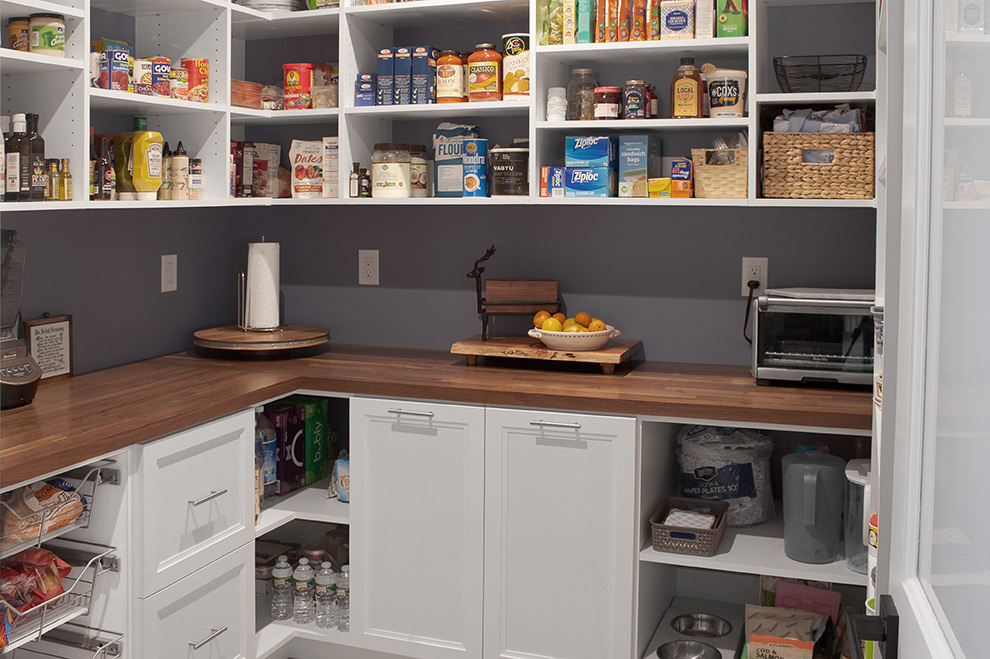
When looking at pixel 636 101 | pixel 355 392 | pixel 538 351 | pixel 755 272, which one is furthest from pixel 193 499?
pixel 755 272

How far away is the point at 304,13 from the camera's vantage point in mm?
3023

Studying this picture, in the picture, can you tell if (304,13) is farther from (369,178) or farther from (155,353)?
(155,353)

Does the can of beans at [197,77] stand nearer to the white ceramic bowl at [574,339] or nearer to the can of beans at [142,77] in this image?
the can of beans at [142,77]

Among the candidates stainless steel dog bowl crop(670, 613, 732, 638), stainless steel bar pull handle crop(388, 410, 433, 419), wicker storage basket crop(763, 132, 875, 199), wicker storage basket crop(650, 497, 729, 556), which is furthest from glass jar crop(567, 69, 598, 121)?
stainless steel dog bowl crop(670, 613, 732, 638)

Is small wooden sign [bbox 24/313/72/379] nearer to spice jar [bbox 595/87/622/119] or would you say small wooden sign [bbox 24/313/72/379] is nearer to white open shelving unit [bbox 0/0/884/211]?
white open shelving unit [bbox 0/0/884/211]

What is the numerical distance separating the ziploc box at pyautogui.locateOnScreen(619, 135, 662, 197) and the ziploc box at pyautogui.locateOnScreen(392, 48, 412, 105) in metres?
0.68

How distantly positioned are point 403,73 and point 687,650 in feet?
6.12

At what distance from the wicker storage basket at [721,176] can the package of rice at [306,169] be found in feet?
3.87

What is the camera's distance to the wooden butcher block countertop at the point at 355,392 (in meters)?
2.09

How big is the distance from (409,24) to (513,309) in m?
0.99

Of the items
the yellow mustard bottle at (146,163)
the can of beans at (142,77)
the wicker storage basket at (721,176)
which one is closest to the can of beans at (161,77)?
the can of beans at (142,77)

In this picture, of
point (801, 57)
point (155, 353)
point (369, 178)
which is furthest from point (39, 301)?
point (801, 57)

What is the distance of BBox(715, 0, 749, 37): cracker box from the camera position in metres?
2.60

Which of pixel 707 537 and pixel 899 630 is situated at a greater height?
pixel 899 630
